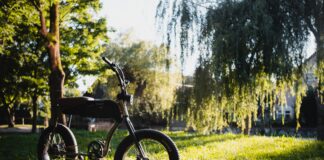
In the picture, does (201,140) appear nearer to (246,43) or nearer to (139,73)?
(246,43)

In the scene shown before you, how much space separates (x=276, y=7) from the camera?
8.97 meters

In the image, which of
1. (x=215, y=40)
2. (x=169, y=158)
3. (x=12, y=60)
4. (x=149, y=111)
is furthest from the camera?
(x=149, y=111)

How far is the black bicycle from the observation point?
12.5 feet

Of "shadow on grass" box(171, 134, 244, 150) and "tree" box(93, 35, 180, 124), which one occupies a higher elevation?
"tree" box(93, 35, 180, 124)

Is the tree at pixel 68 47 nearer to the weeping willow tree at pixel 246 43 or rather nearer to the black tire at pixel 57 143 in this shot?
the weeping willow tree at pixel 246 43

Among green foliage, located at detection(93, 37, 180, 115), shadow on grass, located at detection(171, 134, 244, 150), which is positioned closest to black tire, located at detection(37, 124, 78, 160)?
shadow on grass, located at detection(171, 134, 244, 150)

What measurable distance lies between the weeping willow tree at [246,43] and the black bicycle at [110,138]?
508 cm

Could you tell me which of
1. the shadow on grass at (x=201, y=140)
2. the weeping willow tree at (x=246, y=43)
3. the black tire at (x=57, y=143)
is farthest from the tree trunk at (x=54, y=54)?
the black tire at (x=57, y=143)

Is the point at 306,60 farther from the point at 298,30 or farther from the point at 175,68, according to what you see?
the point at 175,68

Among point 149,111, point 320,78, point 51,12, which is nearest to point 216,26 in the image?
point 320,78

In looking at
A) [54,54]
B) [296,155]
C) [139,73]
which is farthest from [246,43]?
[139,73]

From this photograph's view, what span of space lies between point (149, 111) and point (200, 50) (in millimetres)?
20835

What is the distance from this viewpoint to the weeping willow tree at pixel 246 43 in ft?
27.9

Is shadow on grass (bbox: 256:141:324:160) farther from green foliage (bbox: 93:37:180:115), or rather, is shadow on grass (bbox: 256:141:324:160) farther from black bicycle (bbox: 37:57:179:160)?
green foliage (bbox: 93:37:180:115)
